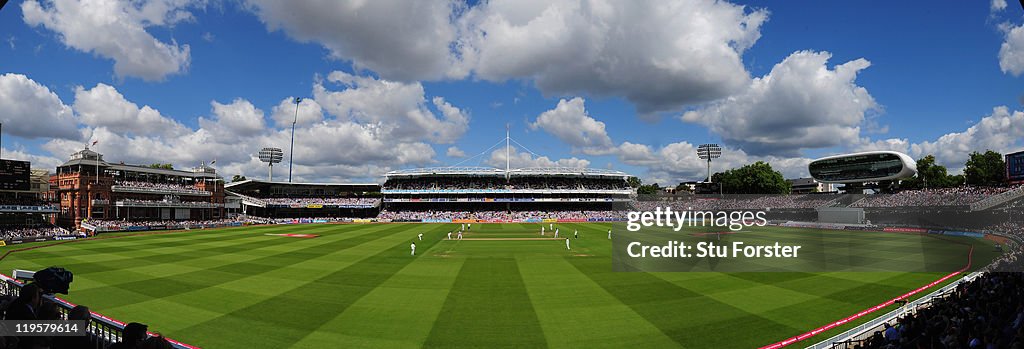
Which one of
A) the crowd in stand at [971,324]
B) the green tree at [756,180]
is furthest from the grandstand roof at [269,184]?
the crowd in stand at [971,324]

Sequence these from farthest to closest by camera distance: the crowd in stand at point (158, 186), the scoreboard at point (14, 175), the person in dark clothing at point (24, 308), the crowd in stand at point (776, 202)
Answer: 1. the crowd in stand at point (158, 186)
2. the crowd in stand at point (776, 202)
3. the scoreboard at point (14, 175)
4. the person in dark clothing at point (24, 308)

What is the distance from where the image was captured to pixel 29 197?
182 ft

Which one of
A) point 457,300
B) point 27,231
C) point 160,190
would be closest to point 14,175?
point 27,231

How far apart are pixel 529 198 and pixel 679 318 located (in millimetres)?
81487

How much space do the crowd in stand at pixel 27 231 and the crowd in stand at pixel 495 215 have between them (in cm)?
4688

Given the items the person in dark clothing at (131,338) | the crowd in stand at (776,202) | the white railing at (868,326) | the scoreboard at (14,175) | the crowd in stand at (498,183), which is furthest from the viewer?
the crowd in stand at (498,183)

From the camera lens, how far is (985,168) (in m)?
75.1

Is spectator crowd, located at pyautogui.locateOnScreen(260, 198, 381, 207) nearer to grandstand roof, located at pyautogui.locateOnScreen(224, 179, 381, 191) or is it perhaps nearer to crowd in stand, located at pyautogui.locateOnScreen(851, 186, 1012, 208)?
grandstand roof, located at pyautogui.locateOnScreen(224, 179, 381, 191)

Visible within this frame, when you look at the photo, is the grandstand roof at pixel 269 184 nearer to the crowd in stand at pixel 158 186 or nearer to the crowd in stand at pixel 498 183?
the crowd in stand at pixel 498 183

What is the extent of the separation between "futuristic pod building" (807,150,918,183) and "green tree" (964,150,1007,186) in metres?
15.2

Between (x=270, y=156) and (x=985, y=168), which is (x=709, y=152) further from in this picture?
(x=270, y=156)

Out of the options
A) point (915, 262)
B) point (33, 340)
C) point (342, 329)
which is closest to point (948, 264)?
point (915, 262)

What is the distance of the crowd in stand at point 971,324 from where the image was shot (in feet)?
27.9

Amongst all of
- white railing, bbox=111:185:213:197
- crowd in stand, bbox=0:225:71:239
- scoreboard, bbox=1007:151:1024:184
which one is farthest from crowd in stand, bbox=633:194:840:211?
white railing, bbox=111:185:213:197
